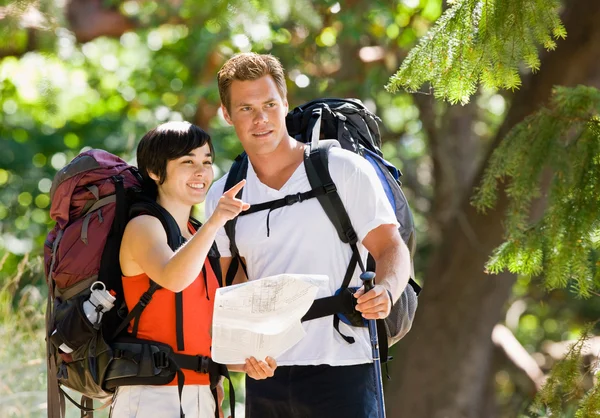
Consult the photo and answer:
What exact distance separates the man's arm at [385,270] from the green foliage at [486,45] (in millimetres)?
511

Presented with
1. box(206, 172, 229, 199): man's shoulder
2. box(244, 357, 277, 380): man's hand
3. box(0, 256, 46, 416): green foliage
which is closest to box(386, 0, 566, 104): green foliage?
box(206, 172, 229, 199): man's shoulder

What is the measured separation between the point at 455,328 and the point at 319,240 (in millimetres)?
5262

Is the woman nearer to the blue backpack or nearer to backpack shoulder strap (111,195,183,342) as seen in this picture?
backpack shoulder strap (111,195,183,342)

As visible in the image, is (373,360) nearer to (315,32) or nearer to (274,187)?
(274,187)

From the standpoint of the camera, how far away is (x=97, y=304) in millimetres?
2803

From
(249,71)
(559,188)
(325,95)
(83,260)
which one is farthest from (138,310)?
(325,95)

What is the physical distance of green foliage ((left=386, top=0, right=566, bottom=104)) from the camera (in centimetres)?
291

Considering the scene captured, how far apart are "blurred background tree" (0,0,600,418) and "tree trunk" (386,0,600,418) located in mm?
13

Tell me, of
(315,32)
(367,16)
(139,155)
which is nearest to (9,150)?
(315,32)

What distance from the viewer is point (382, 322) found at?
2.92 meters

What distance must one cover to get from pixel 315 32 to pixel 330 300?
487 centimetres

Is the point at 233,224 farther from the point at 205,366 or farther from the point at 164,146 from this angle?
the point at 205,366

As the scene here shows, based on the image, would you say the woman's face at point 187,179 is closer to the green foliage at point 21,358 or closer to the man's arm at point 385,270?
the man's arm at point 385,270

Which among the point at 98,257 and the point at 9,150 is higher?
the point at 9,150
